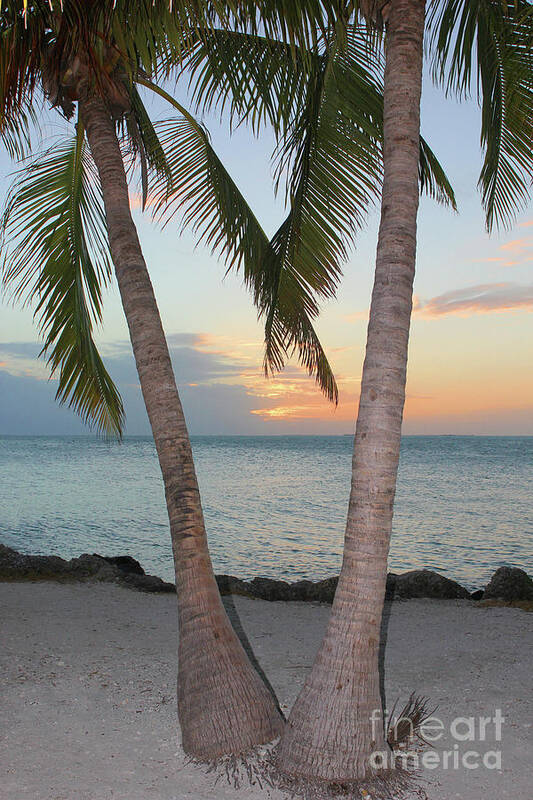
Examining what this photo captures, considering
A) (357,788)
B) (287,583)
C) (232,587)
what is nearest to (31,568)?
(232,587)

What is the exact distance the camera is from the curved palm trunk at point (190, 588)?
12.8 feet

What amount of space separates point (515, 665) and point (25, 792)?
4.06 metres

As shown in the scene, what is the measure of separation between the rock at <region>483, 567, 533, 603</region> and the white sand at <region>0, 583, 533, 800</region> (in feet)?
1.49

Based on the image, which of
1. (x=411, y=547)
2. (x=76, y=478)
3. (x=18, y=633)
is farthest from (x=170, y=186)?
(x=76, y=478)

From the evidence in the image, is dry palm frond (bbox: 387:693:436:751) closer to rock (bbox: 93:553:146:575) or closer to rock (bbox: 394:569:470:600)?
rock (bbox: 394:569:470:600)

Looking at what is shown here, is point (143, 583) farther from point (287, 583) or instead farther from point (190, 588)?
point (190, 588)

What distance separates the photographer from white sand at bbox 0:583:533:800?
3.75 meters

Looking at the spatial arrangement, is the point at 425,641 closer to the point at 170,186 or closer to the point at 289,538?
the point at 170,186

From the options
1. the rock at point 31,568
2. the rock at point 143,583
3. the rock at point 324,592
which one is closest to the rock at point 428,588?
the rock at point 324,592

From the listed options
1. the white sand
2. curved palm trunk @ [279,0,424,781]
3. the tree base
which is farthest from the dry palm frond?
curved palm trunk @ [279,0,424,781]

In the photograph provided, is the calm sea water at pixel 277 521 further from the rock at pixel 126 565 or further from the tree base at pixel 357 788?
the tree base at pixel 357 788

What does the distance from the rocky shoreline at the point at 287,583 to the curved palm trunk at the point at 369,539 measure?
4.76 meters

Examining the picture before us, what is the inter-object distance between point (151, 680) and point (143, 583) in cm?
353

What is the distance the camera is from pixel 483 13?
4.81 metres
